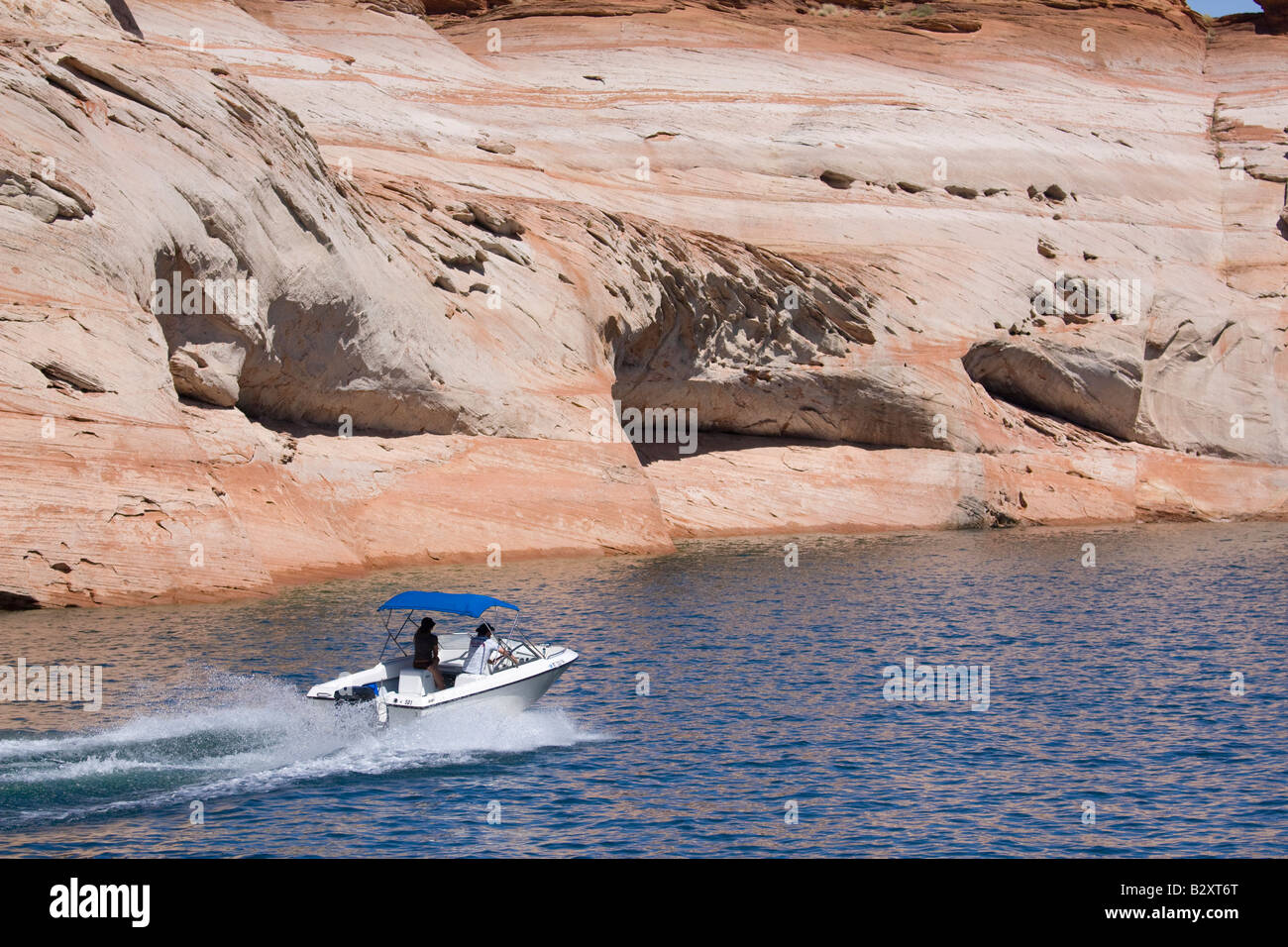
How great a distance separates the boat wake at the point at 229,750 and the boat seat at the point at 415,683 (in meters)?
0.96

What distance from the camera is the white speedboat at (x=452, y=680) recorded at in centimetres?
1845

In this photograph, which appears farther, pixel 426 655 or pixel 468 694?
pixel 426 655

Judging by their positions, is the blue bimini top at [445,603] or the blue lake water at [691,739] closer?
the blue lake water at [691,739]

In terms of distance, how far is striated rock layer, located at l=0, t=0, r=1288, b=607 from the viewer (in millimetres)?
28000

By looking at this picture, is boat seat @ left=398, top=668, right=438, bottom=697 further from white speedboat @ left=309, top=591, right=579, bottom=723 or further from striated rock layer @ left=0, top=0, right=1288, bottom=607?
striated rock layer @ left=0, top=0, right=1288, bottom=607

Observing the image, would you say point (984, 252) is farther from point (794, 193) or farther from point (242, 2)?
point (242, 2)

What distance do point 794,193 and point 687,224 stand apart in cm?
540

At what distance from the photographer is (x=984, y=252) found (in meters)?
52.2

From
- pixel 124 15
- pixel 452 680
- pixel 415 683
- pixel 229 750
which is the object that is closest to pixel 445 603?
pixel 452 680

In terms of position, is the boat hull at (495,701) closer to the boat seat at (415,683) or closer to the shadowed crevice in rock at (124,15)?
the boat seat at (415,683)

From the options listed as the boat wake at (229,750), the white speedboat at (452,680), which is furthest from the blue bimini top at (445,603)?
the boat wake at (229,750)

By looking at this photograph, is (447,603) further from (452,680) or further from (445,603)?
(452,680)

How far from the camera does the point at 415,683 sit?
19469mm

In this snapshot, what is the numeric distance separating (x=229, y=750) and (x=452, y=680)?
Result: 12.0ft
